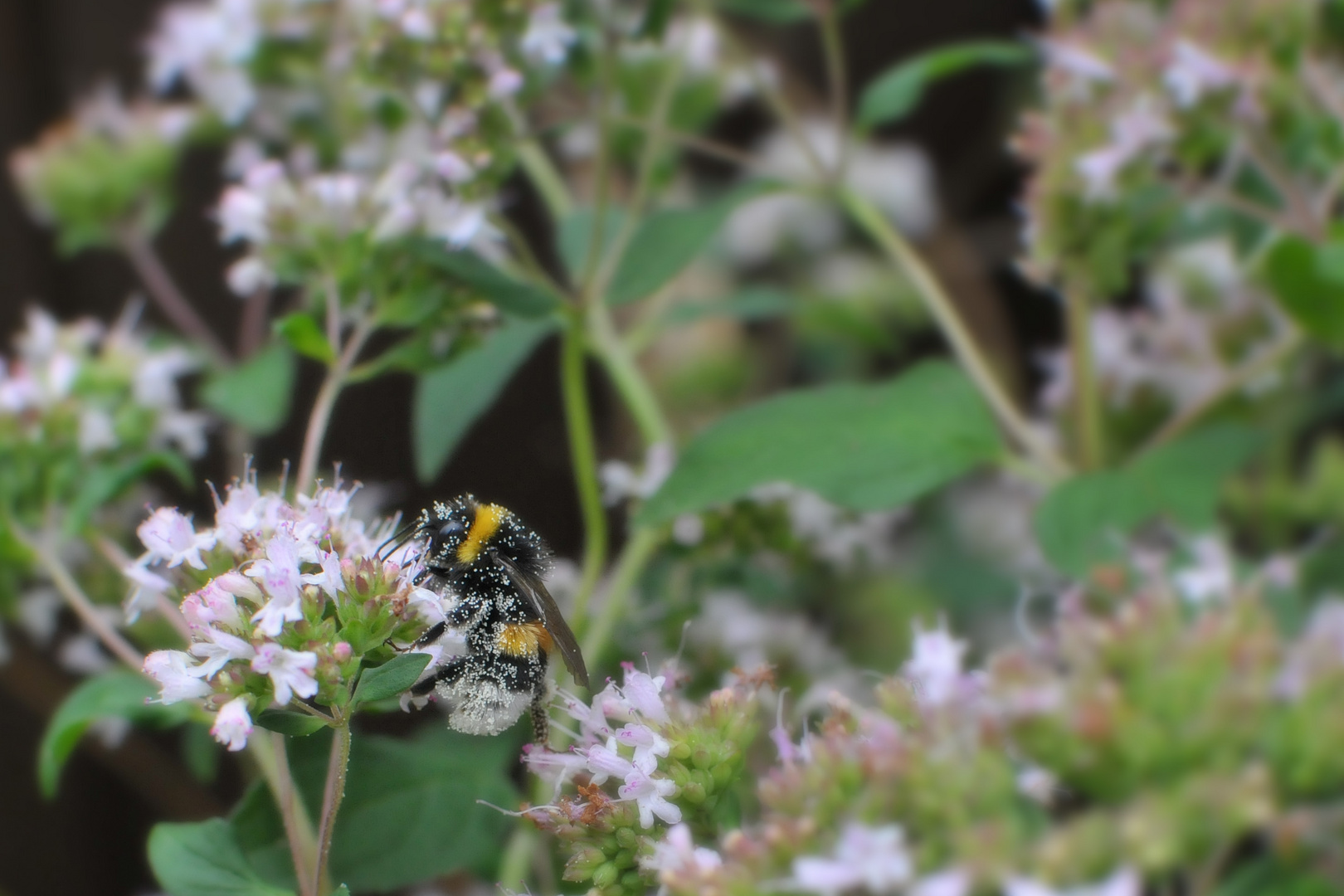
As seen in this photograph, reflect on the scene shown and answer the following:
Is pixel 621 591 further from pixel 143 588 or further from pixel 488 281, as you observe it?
pixel 143 588

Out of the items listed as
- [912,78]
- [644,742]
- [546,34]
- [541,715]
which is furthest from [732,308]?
[644,742]

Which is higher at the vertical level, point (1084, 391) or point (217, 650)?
point (1084, 391)

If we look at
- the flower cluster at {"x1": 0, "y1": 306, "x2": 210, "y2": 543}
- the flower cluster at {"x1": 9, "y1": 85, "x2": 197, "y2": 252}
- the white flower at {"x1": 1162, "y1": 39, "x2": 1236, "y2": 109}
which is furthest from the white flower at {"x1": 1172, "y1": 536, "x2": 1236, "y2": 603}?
the flower cluster at {"x1": 9, "y1": 85, "x2": 197, "y2": 252}

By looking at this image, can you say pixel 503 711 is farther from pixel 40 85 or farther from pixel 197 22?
pixel 40 85

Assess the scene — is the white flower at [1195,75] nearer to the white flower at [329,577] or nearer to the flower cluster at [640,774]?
the flower cluster at [640,774]

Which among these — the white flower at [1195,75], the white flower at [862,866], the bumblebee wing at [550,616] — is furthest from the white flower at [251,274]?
the white flower at [1195,75]

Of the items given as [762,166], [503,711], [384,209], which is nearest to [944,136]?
[762,166]
